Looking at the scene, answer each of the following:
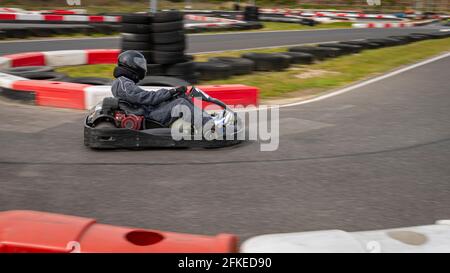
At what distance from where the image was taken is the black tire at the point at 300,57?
37.0 ft

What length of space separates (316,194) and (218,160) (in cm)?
114

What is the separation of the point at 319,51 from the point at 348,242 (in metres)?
10.2

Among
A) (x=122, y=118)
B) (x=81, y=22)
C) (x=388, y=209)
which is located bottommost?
(x=388, y=209)

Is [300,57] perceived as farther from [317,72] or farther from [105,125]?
[105,125]

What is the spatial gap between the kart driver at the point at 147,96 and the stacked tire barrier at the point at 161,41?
2.99 m

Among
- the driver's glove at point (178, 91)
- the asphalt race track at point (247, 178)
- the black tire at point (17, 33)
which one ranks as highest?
the black tire at point (17, 33)

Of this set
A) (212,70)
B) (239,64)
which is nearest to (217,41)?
(239,64)

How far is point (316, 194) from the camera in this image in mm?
4184

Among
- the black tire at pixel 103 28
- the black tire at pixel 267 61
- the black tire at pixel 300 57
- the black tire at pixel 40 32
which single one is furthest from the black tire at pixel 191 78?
the black tire at pixel 103 28

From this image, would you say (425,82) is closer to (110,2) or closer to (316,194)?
(316,194)

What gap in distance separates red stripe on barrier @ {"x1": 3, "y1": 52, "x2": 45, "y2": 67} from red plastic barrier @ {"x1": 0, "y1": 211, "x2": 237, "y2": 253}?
7.28 m

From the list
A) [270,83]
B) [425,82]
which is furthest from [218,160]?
[425,82]

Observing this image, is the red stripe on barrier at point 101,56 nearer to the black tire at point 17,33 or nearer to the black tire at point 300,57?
the black tire at point 300,57

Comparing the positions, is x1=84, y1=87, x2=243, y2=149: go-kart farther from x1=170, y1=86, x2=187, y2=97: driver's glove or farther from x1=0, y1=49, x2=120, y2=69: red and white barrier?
x1=0, y1=49, x2=120, y2=69: red and white barrier
